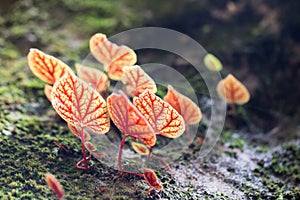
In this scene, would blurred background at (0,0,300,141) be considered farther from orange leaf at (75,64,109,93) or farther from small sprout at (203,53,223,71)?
orange leaf at (75,64,109,93)

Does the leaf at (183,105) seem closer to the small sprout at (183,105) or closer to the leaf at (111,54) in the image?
the small sprout at (183,105)

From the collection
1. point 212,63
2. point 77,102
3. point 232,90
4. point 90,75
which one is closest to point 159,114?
point 77,102

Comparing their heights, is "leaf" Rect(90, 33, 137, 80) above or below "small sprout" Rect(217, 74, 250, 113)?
below

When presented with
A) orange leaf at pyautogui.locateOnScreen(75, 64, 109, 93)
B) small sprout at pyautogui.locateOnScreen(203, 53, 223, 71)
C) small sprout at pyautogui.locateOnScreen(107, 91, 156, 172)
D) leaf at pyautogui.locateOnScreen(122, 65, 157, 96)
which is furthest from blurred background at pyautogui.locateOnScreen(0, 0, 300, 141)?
small sprout at pyautogui.locateOnScreen(107, 91, 156, 172)

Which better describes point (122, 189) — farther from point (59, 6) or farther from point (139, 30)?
point (59, 6)

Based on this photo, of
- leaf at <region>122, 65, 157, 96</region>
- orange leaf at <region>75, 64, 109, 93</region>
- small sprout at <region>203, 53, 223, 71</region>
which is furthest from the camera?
small sprout at <region>203, 53, 223, 71</region>

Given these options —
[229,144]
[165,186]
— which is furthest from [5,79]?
[229,144]
